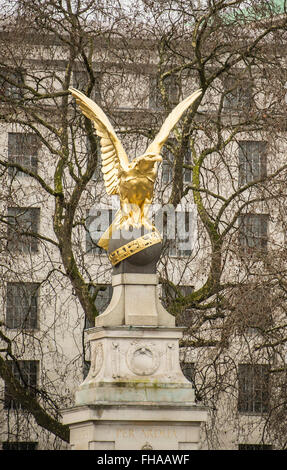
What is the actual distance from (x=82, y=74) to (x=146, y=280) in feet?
24.2

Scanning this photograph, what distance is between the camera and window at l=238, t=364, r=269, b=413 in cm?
2148

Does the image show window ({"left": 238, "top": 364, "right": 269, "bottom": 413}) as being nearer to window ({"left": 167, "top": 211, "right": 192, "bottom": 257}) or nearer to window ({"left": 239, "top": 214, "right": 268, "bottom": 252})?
window ({"left": 239, "top": 214, "right": 268, "bottom": 252})

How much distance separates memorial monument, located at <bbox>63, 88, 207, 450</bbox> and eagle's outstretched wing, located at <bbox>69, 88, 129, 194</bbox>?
296 mm


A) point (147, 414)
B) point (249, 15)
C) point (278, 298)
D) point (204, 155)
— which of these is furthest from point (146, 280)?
point (249, 15)

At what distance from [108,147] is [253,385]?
16.1 feet

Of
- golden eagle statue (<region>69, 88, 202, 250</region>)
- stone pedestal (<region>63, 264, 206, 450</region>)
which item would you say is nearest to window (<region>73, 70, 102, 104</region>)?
golden eagle statue (<region>69, 88, 202, 250</region>)

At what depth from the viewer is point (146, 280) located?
1816cm

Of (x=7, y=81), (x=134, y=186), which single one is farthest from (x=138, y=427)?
(x=7, y=81)

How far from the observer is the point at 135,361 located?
58.1 feet

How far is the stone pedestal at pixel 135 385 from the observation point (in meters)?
17.3

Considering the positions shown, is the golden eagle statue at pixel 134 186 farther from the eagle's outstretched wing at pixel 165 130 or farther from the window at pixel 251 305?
the window at pixel 251 305

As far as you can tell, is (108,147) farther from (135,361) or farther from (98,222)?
(98,222)

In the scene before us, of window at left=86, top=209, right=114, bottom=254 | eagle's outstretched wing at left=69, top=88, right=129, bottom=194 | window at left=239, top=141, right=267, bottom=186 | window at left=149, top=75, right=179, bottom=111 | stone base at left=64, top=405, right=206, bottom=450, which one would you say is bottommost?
stone base at left=64, top=405, right=206, bottom=450

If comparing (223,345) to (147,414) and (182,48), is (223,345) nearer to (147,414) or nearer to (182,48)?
(147,414)
